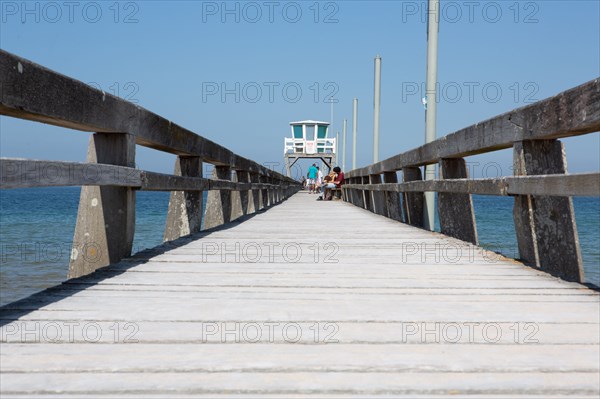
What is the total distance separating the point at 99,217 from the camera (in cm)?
430

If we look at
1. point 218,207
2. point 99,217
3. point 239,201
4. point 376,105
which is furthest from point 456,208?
point 376,105

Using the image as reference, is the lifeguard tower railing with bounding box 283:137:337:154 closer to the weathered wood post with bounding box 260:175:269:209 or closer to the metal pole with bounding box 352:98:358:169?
the metal pole with bounding box 352:98:358:169

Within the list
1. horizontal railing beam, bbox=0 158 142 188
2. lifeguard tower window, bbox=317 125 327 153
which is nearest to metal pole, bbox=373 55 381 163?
horizontal railing beam, bbox=0 158 142 188

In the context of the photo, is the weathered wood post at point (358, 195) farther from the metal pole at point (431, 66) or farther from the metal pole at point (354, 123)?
the metal pole at point (354, 123)

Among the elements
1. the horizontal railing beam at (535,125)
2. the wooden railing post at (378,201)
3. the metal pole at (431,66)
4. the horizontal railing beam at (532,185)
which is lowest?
the wooden railing post at (378,201)

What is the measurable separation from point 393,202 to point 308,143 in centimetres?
3653

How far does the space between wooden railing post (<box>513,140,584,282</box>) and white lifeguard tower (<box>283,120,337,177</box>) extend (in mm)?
42290

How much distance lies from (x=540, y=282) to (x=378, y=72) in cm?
1806

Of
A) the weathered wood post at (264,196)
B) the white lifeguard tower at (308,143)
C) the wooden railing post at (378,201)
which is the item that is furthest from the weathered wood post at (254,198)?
the white lifeguard tower at (308,143)

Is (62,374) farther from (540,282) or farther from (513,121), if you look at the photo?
(513,121)

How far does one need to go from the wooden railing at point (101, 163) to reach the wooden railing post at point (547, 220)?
2.44m

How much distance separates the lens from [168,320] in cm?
279

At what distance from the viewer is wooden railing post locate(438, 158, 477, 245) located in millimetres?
5898

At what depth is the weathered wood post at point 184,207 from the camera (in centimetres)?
662
